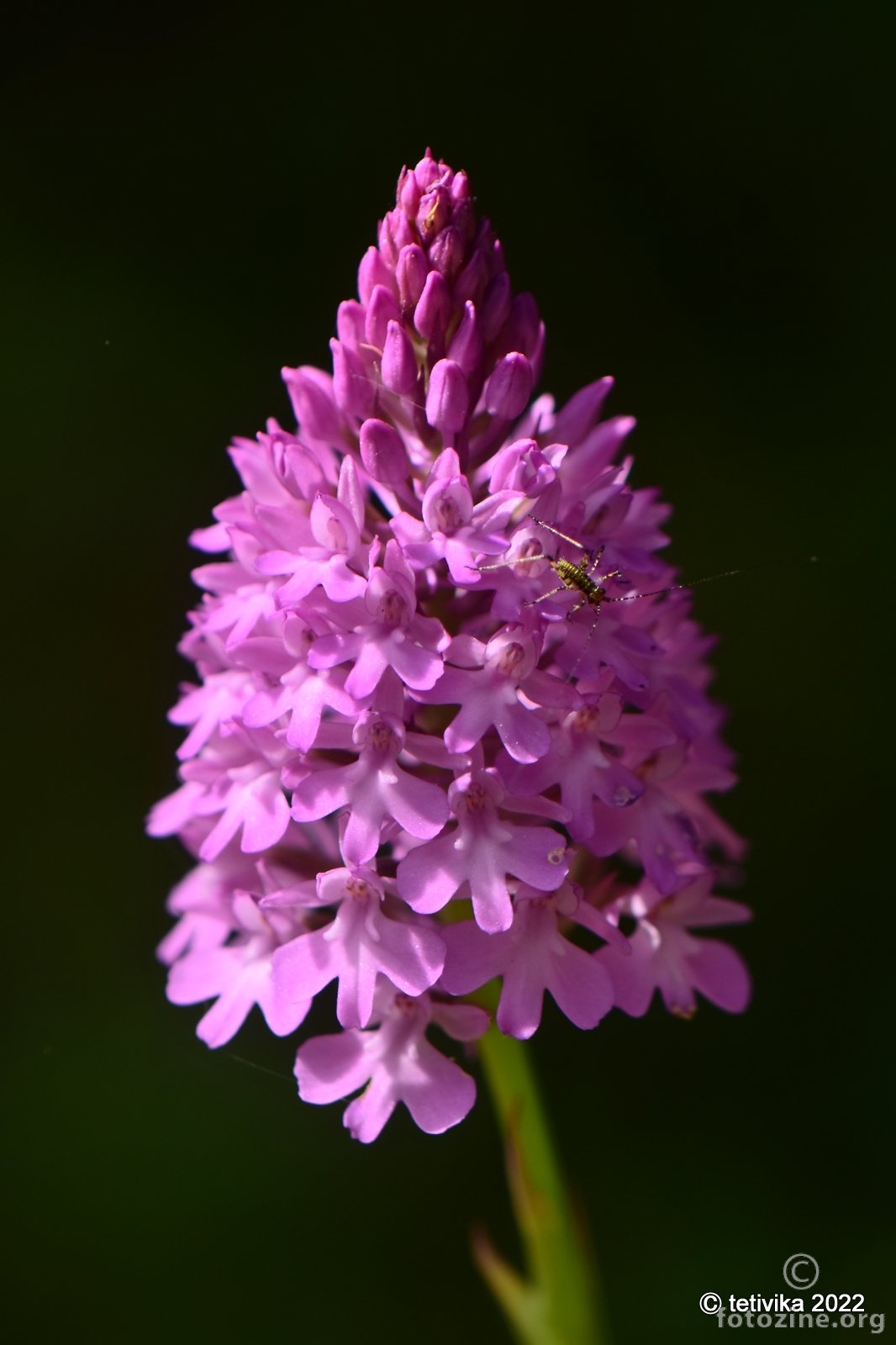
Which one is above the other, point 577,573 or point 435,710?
point 577,573

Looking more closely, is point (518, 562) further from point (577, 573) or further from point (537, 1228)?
point (537, 1228)

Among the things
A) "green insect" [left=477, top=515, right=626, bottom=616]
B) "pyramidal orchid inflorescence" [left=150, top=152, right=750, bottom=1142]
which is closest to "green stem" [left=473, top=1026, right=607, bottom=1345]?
"pyramidal orchid inflorescence" [left=150, top=152, right=750, bottom=1142]

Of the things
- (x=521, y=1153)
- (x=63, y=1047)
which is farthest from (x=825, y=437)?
(x=63, y=1047)

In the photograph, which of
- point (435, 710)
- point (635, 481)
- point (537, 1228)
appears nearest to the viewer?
point (435, 710)

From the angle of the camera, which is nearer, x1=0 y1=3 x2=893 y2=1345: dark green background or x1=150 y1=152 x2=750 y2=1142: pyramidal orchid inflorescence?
x1=150 y1=152 x2=750 y2=1142: pyramidal orchid inflorescence

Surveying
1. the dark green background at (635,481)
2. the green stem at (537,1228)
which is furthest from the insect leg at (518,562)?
the dark green background at (635,481)

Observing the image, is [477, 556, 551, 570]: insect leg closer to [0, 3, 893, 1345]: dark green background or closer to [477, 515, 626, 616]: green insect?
[477, 515, 626, 616]: green insect

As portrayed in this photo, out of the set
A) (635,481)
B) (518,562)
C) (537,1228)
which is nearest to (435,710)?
(518,562)
